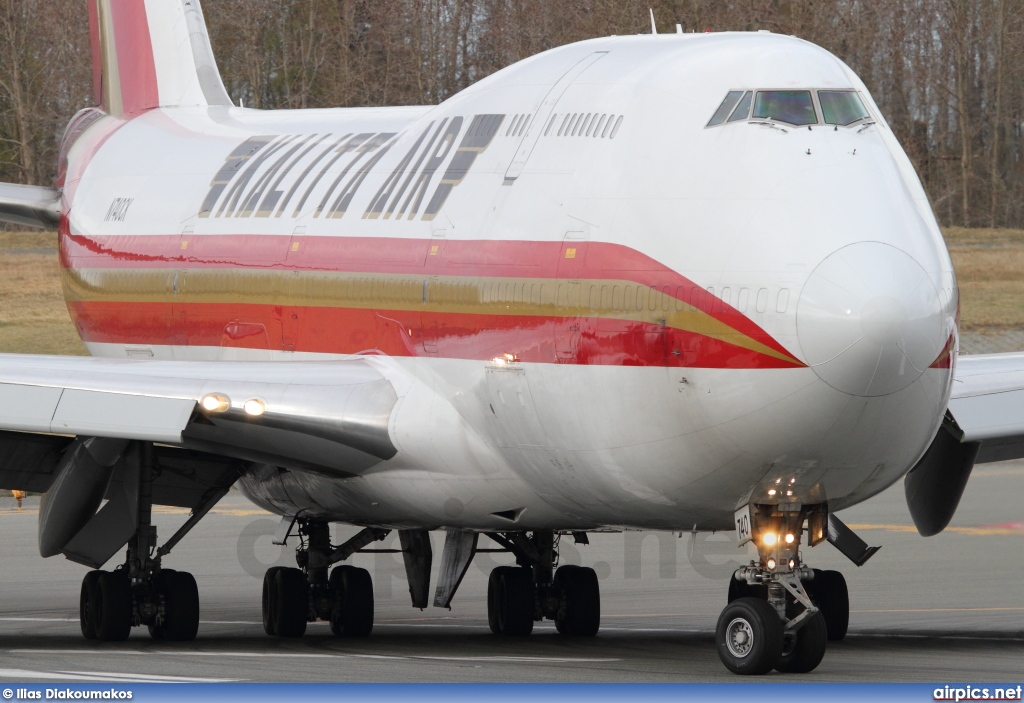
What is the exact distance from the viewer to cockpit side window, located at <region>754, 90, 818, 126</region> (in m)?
14.0

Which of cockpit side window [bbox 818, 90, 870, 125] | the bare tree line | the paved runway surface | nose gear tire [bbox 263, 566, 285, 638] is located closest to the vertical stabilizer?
the paved runway surface

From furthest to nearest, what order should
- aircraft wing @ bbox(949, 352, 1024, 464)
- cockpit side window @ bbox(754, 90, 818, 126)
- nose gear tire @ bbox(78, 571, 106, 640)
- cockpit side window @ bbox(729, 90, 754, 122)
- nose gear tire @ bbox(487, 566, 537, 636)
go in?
nose gear tire @ bbox(487, 566, 537, 636) < nose gear tire @ bbox(78, 571, 106, 640) < aircraft wing @ bbox(949, 352, 1024, 464) < cockpit side window @ bbox(729, 90, 754, 122) < cockpit side window @ bbox(754, 90, 818, 126)

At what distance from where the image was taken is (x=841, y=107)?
1416cm

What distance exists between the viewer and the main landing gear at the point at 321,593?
20.1 meters

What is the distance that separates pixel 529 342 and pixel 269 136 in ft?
25.7

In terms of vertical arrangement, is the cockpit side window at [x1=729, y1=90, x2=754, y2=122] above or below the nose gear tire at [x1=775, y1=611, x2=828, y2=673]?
above

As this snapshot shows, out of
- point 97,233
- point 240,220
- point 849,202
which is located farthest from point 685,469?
point 97,233

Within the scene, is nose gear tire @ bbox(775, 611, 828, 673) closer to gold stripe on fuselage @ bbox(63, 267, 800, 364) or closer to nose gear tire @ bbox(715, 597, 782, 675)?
nose gear tire @ bbox(715, 597, 782, 675)

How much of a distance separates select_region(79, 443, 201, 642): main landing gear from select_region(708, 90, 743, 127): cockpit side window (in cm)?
782

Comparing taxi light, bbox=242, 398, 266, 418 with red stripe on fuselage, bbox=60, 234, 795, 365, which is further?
taxi light, bbox=242, 398, 266, 418

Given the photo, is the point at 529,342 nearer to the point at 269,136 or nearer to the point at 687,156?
the point at 687,156

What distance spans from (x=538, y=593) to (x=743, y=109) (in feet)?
25.3

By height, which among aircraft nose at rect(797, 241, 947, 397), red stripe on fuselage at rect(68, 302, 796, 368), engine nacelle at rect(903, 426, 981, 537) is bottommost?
engine nacelle at rect(903, 426, 981, 537)

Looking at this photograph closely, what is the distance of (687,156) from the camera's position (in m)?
14.1
